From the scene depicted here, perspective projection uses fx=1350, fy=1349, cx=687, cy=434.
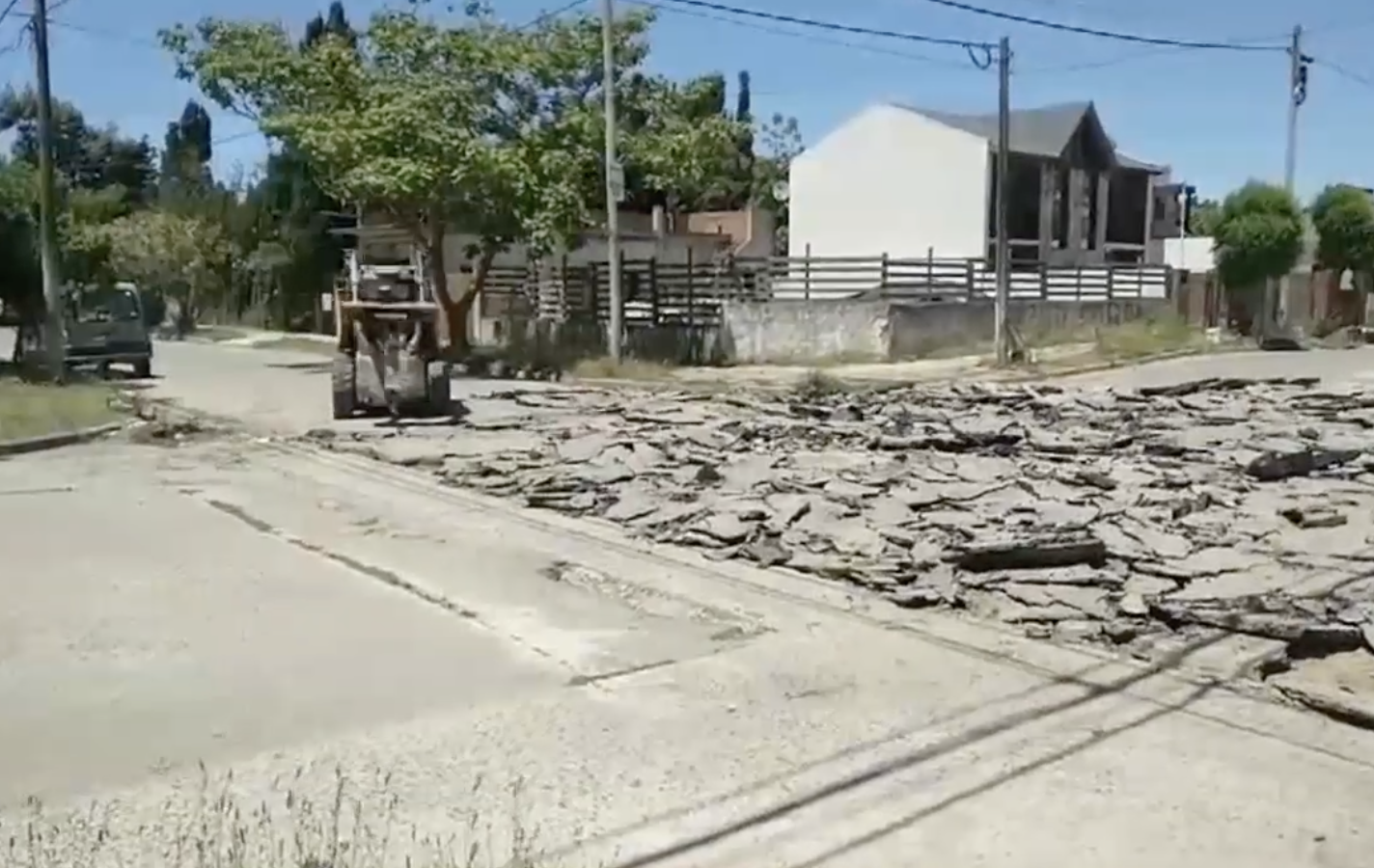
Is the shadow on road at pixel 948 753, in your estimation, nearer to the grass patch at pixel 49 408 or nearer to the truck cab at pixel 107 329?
the grass patch at pixel 49 408

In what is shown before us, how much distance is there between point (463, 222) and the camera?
29.7 metres

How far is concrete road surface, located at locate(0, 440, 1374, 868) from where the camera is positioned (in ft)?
16.2

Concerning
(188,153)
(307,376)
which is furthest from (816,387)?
(188,153)

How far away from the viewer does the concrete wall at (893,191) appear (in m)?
41.0

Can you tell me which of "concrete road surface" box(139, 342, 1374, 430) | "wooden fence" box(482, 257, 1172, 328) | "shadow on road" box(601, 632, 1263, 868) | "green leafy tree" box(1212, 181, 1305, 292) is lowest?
"concrete road surface" box(139, 342, 1374, 430)

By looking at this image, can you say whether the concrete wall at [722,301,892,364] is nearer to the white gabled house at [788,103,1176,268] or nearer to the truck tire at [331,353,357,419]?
the white gabled house at [788,103,1176,268]

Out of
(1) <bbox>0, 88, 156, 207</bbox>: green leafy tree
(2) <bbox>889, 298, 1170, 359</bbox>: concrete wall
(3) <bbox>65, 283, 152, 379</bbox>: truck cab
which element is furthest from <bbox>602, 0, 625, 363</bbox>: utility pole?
(1) <bbox>0, 88, 156, 207</bbox>: green leafy tree

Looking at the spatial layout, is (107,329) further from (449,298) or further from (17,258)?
(449,298)

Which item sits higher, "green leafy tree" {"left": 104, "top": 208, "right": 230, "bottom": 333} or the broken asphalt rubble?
"green leafy tree" {"left": 104, "top": 208, "right": 230, "bottom": 333}

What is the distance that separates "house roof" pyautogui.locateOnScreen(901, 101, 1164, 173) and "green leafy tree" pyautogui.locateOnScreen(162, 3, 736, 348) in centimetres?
1333

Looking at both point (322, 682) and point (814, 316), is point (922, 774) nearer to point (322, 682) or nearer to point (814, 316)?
point (322, 682)

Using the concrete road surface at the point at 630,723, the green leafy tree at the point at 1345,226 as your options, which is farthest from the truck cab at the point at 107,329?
the green leafy tree at the point at 1345,226

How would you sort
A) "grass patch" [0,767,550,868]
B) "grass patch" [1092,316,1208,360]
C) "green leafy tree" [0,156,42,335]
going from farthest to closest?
"grass patch" [1092,316,1208,360] → "green leafy tree" [0,156,42,335] → "grass patch" [0,767,550,868]

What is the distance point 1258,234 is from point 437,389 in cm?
2501
